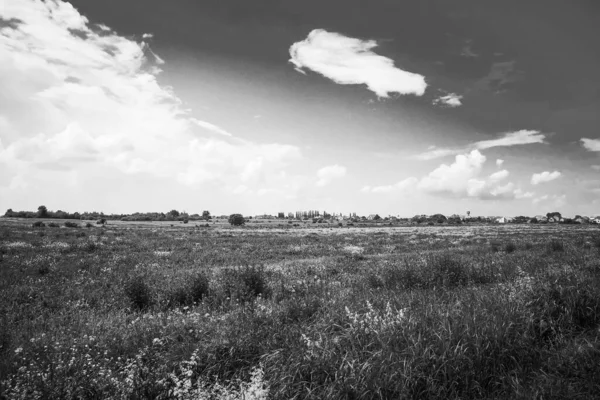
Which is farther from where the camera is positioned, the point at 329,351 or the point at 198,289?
the point at 198,289

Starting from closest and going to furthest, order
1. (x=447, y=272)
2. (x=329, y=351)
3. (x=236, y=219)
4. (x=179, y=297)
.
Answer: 1. (x=329, y=351)
2. (x=179, y=297)
3. (x=447, y=272)
4. (x=236, y=219)

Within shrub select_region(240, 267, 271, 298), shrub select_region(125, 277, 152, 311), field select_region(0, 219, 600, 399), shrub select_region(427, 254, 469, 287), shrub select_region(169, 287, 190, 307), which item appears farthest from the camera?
shrub select_region(427, 254, 469, 287)

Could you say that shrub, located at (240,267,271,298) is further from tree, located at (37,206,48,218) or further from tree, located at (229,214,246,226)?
tree, located at (37,206,48,218)

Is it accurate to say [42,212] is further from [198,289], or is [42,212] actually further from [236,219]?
[198,289]

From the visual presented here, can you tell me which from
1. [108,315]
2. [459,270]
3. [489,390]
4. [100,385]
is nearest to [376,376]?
[489,390]

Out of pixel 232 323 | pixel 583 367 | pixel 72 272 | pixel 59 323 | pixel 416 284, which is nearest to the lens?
pixel 583 367

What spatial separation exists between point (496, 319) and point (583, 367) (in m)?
1.12

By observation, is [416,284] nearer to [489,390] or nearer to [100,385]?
[489,390]

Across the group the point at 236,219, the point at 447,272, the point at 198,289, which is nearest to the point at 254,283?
the point at 198,289

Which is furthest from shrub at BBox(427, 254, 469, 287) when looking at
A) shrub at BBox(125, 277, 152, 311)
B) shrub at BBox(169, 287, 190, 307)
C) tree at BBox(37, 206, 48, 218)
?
tree at BBox(37, 206, 48, 218)

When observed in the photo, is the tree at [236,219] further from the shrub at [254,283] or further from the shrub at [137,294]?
the shrub at [254,283]

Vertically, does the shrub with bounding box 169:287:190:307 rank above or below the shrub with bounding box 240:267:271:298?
below

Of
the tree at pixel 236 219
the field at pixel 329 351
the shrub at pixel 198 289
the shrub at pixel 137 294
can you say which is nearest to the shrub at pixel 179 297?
the shrub at pixel 198 289

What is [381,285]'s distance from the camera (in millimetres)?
9930
